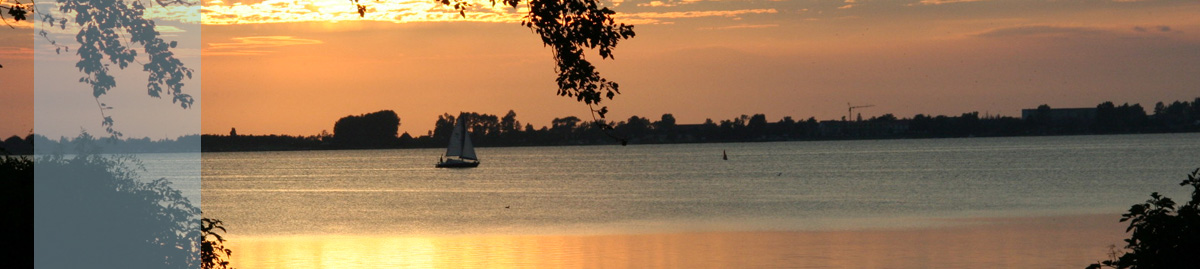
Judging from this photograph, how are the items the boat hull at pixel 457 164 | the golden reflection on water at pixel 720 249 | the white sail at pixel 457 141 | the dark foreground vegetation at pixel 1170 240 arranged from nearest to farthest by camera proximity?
the dark foreground vegetation at pixel 1170 240, the golden reflection on water at pixel 720 249, the white sail at pixel 457 141, the boat hull at pixel 457 164

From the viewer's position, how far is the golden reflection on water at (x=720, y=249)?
128 ft

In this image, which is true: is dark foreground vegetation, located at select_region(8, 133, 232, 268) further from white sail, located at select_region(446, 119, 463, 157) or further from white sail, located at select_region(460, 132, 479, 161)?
white sail, located at select_region(460, 132, 479, 161)

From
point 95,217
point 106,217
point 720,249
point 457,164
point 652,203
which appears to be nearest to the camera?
point 95,217

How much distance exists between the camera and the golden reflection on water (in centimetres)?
3906

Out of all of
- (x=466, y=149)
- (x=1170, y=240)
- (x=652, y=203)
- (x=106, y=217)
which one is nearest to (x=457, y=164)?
(x=466, y=149)

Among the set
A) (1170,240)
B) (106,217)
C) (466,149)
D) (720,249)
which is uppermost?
(466,149)

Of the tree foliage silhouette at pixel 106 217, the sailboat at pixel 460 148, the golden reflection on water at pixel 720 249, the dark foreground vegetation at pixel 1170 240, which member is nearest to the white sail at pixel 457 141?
the sailboat at pixel 460 148

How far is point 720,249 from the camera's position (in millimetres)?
44812

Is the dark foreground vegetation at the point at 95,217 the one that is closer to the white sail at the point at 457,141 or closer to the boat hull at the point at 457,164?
the white sail at the point at 457,141

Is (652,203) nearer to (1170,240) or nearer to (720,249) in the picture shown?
(720,249)

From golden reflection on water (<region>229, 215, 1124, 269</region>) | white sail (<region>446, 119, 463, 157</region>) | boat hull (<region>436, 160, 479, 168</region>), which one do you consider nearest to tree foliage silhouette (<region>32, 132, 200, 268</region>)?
golden reflection on water (<region>229, 215, 1124, 269</region>)

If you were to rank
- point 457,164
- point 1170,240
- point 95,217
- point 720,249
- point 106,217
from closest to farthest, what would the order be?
point 1170,240
point 95,217
point 106,217
point 720,249
point 457,164

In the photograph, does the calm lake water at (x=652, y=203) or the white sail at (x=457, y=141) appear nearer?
Result: the calm lake water at (x=652, y=203)

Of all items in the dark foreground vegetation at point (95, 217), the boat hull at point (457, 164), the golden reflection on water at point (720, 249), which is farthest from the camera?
the boat hull at point (457, 164)
